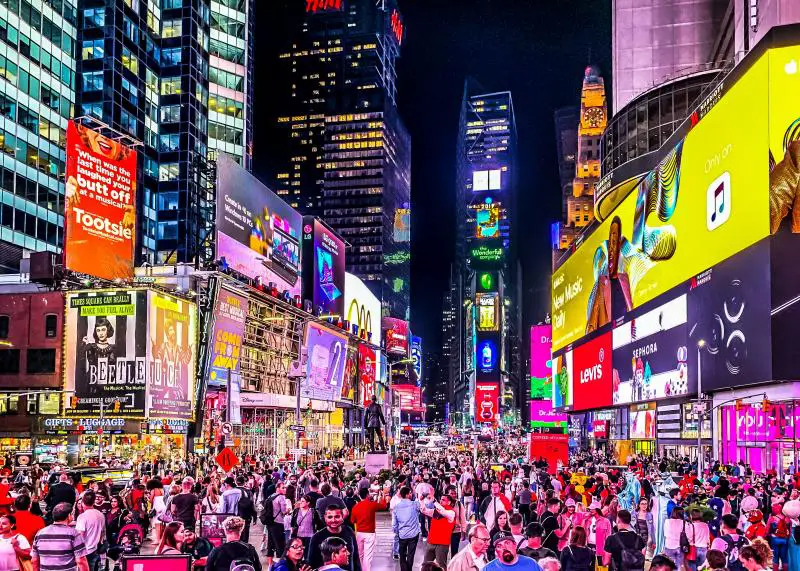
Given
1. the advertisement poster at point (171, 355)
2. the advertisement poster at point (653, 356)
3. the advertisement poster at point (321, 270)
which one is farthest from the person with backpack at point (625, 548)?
the advertisement poster at point (321, 270)

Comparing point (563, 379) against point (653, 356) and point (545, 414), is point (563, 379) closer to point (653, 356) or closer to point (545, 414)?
point (653, 356)

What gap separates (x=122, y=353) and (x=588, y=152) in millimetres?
121748

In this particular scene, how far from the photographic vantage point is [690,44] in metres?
93.0

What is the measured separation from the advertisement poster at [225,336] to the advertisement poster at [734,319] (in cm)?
2787

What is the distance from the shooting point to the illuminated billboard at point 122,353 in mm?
51750

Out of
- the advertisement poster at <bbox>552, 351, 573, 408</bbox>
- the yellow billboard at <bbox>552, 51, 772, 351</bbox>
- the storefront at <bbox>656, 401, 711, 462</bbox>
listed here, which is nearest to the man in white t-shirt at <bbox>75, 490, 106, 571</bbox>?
the yellow billboard at <bbox>552, 51, 772, 351</bbox>

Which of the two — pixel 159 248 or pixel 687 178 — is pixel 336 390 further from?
pixel 687 178

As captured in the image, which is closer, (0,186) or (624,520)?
(624,520)

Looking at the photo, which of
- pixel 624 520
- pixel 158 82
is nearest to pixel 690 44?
pixel 158 82

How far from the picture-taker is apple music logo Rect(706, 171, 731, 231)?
42.5 metres

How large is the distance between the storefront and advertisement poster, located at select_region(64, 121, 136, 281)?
101 ft

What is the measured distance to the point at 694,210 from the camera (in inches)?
1877

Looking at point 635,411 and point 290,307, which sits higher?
point 290,307

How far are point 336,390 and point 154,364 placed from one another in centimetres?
4294
